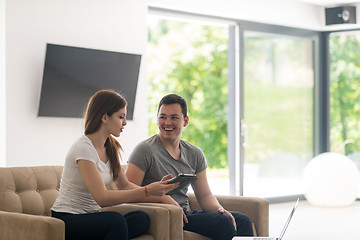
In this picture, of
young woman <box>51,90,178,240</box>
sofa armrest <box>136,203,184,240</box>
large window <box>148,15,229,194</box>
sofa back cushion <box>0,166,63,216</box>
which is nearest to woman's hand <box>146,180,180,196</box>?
young woman <box>51,90,178,240</box>

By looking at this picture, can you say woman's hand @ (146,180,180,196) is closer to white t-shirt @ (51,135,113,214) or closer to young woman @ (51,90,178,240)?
young woman @ (51,90,178,240)

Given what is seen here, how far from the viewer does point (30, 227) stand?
2.72m

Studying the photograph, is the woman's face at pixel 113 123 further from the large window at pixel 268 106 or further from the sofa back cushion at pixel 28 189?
the large window at pixel 268 106

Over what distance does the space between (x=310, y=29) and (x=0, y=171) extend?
5.74 metres

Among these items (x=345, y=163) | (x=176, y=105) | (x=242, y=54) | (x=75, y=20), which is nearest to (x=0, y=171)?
(x=176, y=105)

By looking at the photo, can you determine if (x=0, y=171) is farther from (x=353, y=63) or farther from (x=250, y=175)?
(x=353, y=63)

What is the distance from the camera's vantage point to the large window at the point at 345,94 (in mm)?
8023

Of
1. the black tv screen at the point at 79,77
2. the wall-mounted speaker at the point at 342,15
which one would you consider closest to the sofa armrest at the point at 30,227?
the black tv screen at the point at 79,77

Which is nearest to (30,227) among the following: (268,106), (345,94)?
(268,106)

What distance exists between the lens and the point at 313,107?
8.24 meters

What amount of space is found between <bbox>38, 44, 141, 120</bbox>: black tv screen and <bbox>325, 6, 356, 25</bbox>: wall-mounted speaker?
310 centimetres

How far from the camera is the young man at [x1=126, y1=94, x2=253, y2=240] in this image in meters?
3.33

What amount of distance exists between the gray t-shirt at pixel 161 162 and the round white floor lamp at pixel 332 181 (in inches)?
156

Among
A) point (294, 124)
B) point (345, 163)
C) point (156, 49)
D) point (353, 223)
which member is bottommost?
point (353, 223)
